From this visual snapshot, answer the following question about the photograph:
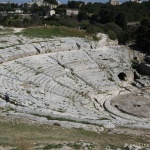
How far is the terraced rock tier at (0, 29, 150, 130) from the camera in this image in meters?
17.6

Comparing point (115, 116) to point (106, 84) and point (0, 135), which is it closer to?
point (106, 84)

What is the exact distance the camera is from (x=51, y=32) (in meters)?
34.7

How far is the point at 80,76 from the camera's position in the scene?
2700 centimetres

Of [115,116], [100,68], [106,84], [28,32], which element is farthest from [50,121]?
[28,32]

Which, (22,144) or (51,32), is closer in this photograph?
(22,144)

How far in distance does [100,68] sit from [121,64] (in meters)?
2.47

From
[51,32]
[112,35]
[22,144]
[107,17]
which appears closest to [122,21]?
[107,17]

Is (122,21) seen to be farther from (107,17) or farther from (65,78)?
(65,78)

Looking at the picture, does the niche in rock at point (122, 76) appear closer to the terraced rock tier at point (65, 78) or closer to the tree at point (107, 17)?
the terraced rock tier at point (65, 78)

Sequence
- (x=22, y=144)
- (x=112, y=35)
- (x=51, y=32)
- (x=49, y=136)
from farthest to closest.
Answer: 1. (x=112, y=35)
2. (x=51, y=32)
3. (x=49, y=136)
4. (x=22, y=144)

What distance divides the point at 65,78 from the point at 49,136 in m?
14.5

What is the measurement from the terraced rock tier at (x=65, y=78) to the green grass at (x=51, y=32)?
144 centimetres

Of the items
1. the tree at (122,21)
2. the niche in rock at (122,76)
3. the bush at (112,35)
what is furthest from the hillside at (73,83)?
the tree at (122,21)

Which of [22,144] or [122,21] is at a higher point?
[122,21]
